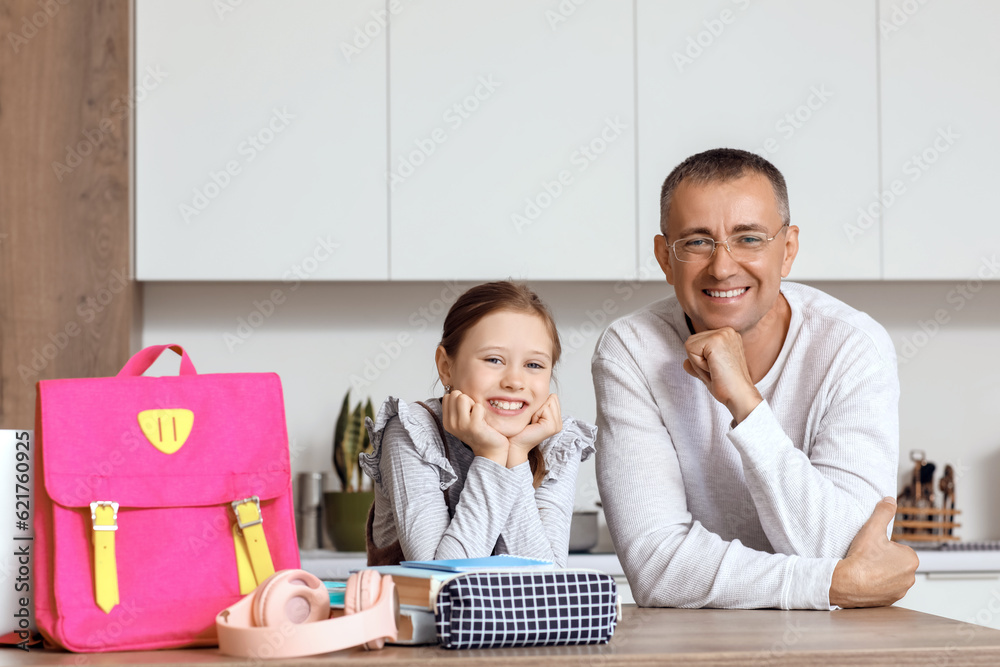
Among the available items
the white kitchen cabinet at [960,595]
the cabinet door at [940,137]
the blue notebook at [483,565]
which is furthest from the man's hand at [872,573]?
the cabinet door at [940,137]

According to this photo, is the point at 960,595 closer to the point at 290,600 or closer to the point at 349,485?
the point at 349,485

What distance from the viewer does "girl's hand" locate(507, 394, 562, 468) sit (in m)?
1.18

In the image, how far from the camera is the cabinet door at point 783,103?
2.60m

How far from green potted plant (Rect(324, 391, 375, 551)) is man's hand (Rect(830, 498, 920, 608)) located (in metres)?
1.43

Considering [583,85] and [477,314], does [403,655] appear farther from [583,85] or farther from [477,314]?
[583,85]

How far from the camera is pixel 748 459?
128cm

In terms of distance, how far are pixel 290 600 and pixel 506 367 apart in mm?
541

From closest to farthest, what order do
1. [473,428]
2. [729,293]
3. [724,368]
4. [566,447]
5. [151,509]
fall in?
1. [151,509]
2. [473,428]
3. [566,447]
4. [724,368]
5. [729,293]

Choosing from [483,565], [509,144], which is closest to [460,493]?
[483,565]

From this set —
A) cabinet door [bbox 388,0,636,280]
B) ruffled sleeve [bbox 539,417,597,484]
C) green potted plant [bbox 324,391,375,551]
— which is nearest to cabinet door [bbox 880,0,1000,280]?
cabinet door [bbox 388,0,636,280]

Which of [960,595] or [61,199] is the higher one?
[61,199]

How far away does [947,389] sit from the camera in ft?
9.69

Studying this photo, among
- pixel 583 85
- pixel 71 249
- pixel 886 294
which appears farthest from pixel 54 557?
pixel 886 294

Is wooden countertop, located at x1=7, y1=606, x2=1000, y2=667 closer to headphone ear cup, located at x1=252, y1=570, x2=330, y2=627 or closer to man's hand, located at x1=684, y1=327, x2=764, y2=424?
headphone ear cup, located at x1=252, y1=570, x2=330, y2=627
